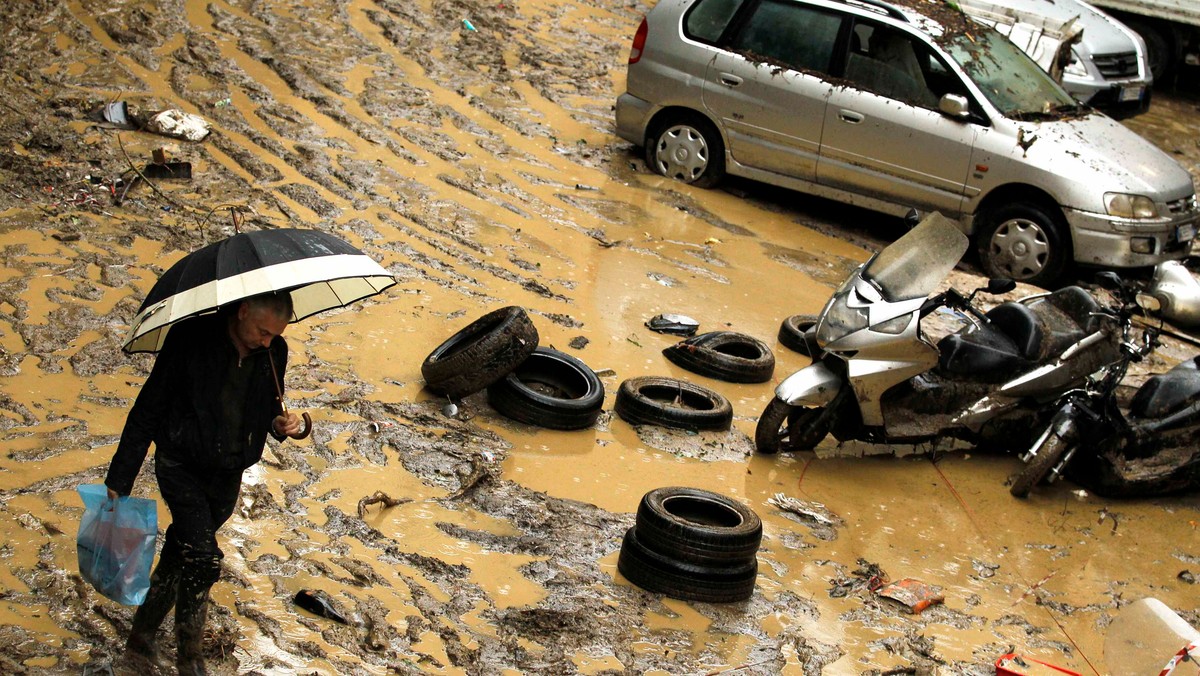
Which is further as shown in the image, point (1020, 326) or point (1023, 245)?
point (1023, 245)

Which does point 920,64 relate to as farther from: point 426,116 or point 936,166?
point 426,116

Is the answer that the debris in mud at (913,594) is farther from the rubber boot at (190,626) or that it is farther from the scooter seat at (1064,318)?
the rubber boot at (190,626)

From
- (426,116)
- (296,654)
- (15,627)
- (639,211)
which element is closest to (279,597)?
(296,654)

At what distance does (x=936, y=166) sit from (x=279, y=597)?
7351 millimetres

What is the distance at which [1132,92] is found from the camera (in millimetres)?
14055

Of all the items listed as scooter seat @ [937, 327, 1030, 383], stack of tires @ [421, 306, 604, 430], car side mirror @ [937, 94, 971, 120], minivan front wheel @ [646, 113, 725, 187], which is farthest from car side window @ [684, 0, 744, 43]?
stack of tires @ [421, 306, 604, 430]

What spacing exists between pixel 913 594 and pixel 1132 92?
10.7 metres

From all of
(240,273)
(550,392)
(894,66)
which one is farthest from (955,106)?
(240,273)

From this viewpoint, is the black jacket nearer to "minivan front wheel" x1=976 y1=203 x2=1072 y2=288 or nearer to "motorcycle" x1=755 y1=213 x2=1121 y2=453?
"motorcycle" x1=755 y1=213 x2=1121 y2=453

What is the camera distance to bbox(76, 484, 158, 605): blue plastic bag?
3.91 meters

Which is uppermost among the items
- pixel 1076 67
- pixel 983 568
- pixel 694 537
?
pixel 1076 67

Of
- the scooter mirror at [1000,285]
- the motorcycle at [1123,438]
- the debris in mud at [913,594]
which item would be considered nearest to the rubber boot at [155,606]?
the debris in mud at [913,594]

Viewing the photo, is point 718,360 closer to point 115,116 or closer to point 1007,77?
point 1007,77

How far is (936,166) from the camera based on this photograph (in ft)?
33.1
